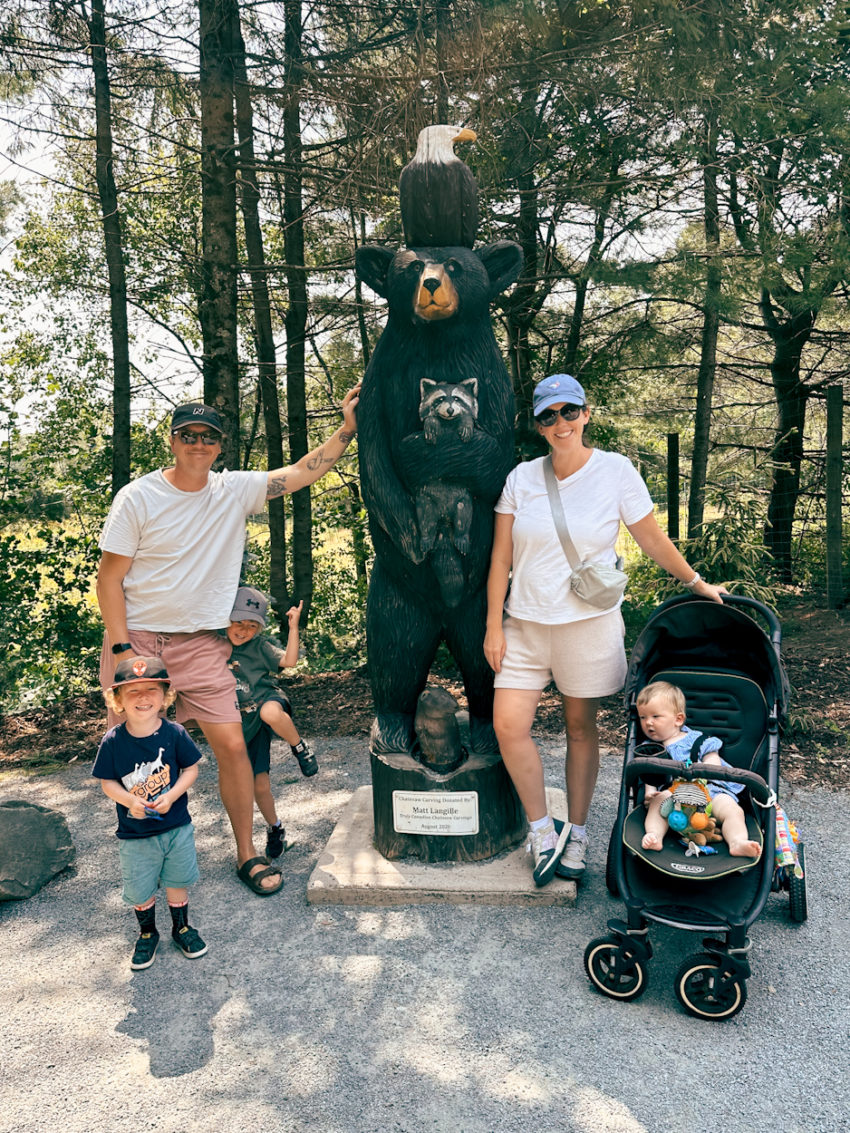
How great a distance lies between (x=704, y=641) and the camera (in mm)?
3104

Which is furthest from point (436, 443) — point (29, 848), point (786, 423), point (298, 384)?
point (786, 423)

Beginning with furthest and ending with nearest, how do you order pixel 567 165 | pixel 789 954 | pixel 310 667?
pixel 310 667 < pixel 567 165 < pixel 789 954

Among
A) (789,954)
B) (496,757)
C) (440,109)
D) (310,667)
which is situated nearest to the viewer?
(789,954)

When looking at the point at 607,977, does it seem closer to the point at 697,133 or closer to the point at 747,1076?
the point at 747,1076

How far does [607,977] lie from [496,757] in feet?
3.16

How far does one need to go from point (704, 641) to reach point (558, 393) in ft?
3.51

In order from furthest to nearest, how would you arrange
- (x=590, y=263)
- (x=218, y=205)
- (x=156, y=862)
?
(x=218, y=205), (x=590, y=263), (x=156, y=862)

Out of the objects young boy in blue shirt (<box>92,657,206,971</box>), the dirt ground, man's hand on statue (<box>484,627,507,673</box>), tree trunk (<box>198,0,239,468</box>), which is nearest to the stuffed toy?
man's hand on statue (<box>484,627,507,673</box>)

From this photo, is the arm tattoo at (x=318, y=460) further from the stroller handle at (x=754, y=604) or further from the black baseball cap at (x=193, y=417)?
the stroller handle at (x=754, y=604)

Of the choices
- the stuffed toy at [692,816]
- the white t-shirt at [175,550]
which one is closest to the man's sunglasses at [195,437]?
the white t-shirt at [175,550]

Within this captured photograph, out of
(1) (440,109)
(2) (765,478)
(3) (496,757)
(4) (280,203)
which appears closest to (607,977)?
(3) (496,757)

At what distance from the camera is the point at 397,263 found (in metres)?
3.09

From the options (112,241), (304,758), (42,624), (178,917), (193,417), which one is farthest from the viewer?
(42,624)

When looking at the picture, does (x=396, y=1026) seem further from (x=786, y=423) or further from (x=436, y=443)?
(x=786, y=423)
